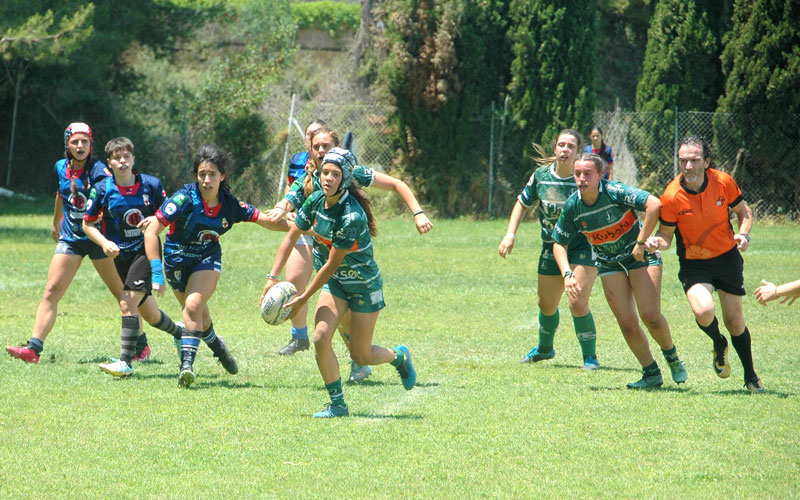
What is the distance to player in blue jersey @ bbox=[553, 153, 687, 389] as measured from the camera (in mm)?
7025

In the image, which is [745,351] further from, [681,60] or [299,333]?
[681,60]

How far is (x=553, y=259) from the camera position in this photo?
325 inches

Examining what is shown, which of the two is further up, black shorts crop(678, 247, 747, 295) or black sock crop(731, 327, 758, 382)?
black shorts crop(678, 247, 747, 295)

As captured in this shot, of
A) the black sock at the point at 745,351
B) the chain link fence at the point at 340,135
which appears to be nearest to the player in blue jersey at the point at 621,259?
the black sock at the point at 745,351

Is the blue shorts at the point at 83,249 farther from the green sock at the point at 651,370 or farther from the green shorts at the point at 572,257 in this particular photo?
the green sock at the point at 651,370

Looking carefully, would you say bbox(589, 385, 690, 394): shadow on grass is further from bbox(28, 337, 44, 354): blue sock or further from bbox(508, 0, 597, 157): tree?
bbox(508, 0, 597, 157): tree

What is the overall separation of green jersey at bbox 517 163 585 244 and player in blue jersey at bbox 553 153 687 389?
2.91 feet

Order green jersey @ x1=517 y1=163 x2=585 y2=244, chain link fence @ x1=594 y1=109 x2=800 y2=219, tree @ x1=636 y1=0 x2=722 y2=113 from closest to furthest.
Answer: green jersey @ x1=517 y1=163 x2=585 y2=244 < chain link fence @ x1=594 y1=109 x2=800 y2=219 < tree @ x1=636 y1=0 x2=722 y2=113

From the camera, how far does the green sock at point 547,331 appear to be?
8.34 meters

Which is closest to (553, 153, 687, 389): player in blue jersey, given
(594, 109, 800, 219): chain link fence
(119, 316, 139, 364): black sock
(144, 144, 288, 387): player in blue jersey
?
(144, 144, 288, 387): player in blue jersey

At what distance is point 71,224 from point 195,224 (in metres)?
1.66

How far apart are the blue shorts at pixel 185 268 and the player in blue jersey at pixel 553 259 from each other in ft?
7.72

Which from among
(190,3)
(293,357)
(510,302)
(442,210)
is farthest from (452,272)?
(190,3)

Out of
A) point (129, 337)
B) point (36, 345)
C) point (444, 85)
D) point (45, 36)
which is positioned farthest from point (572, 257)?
point (45, 36)
